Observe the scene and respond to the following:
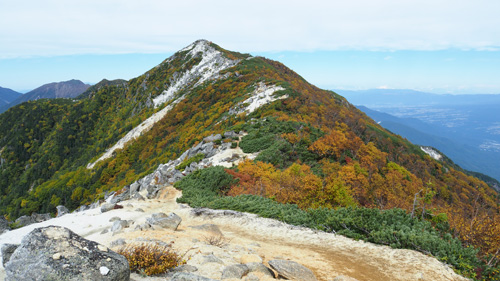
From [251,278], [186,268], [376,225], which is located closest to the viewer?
[251,278]

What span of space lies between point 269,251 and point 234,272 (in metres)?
3.11

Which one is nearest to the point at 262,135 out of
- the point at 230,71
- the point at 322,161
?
the point at 322,161

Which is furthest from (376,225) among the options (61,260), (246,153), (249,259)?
(246,153)

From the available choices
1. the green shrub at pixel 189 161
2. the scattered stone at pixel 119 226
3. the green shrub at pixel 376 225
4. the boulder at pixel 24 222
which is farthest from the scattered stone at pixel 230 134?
the boulder at pixel 24 222

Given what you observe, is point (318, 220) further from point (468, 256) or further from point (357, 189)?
point (357, 189)

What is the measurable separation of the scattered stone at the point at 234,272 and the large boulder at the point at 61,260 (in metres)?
2.54

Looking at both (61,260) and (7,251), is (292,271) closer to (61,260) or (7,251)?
(61,260)

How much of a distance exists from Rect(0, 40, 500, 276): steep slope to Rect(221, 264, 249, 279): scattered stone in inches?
224

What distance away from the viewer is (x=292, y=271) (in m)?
7.44

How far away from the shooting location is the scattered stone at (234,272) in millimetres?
6980

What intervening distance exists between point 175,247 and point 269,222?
18.7 feet

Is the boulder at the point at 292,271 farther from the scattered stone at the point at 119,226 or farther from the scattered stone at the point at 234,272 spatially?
the scattered stone at the point at 119,226

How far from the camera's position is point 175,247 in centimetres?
885

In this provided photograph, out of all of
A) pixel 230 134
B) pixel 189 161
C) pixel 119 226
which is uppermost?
pixel 230 134
